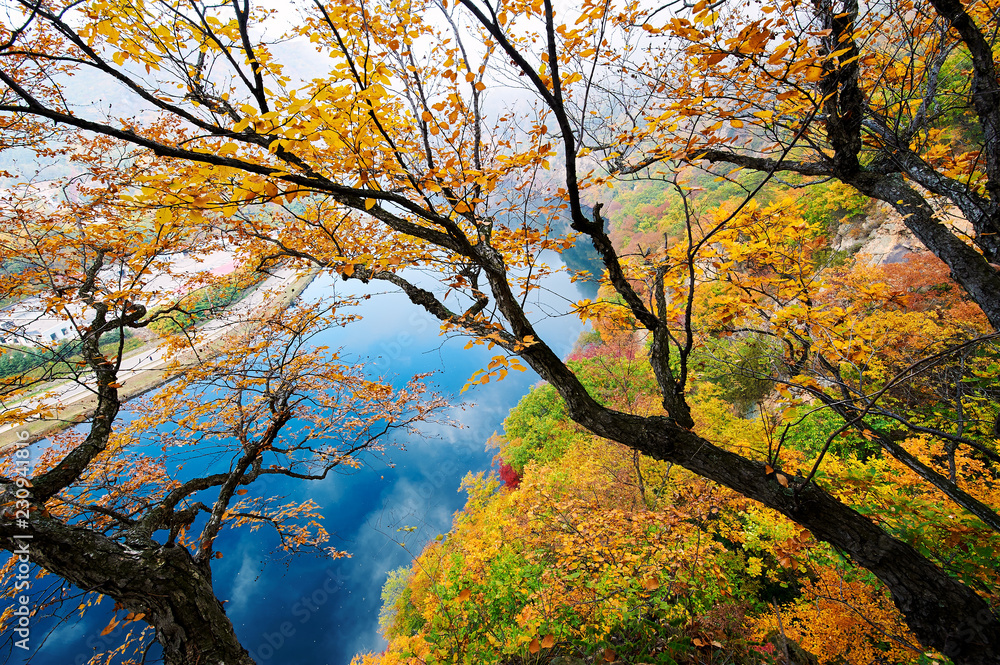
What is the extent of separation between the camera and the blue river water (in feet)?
33.3

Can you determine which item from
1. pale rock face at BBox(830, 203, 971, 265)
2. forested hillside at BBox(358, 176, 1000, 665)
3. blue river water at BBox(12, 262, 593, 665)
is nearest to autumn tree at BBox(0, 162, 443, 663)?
forested hillside at BBox(358, 176, 1000, 665)

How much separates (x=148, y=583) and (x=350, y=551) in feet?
37.9

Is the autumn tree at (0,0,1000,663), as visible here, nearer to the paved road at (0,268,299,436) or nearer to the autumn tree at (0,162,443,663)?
the autumn tree at (0,162,443,663)

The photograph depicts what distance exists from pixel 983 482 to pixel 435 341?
1985 centimetres

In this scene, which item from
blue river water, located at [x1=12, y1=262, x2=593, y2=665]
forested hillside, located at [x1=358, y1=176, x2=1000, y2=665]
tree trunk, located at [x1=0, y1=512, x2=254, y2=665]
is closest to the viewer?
tree trunk, located at [x1=0, y1=512, x2=254, y2=665]

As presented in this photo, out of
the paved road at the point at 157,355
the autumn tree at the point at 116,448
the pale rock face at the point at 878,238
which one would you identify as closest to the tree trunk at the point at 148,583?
the autumn tree at the point at 116,448

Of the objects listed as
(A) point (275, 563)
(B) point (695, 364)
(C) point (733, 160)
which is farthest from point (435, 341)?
(C) point (733, 160)

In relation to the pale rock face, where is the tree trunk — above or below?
below

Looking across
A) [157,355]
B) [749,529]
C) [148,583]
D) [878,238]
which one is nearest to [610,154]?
[148,583]

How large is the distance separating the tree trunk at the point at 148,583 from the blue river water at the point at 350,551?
521 centimetres

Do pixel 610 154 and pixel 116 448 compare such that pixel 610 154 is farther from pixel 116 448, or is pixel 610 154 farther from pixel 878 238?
pixel 878 238

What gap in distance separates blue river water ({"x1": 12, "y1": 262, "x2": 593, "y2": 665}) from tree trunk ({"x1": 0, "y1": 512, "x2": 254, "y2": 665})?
5207 millimetres

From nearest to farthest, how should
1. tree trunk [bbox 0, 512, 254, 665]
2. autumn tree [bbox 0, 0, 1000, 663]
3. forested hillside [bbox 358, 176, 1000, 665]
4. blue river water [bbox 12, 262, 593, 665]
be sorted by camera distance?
1. autumn tree [bbox 0, 0, 1000, 663]
2. tree trunk [bbox 0, 512, 254, 665]
3. forested hillside [bbox 358, 176, 1000, 665]
4. blue river water [bbox 12, 262, 593, 665]

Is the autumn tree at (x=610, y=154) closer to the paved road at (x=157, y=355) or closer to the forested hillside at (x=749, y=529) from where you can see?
the forested hillside at (x=749, y=529)
